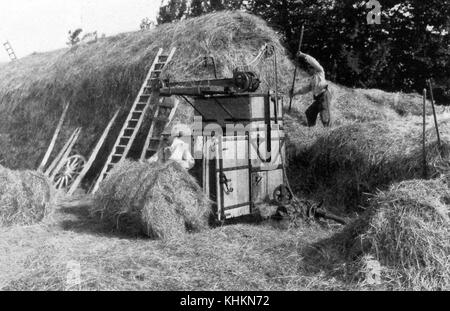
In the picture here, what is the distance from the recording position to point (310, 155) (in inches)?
392

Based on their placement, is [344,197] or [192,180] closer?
[192,180]

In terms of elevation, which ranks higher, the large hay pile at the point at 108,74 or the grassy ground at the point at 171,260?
the large hay pile at the point at 108,74

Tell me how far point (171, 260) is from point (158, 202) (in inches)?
48.5

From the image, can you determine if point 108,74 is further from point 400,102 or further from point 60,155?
point 400,102

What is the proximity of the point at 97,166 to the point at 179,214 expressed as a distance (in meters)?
6.14

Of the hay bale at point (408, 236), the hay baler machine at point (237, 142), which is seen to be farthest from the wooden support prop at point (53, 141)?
the hay bale at point (408, 236)

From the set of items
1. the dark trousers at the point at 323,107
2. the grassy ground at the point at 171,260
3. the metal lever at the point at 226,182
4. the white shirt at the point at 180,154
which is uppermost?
the dark trousers at the point at 323,107

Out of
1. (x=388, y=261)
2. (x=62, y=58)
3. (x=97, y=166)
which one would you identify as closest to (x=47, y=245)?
(x=388, y=261)

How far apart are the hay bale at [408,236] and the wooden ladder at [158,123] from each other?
629 cm

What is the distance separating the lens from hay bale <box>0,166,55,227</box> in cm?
841

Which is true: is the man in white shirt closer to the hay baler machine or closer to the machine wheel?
the hay baler machine

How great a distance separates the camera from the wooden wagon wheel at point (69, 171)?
1281 cm

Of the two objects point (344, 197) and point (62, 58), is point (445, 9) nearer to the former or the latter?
point (344, 197)

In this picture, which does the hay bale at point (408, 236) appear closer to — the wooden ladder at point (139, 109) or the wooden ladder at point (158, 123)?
the wooden ladder at point (158, 123)
